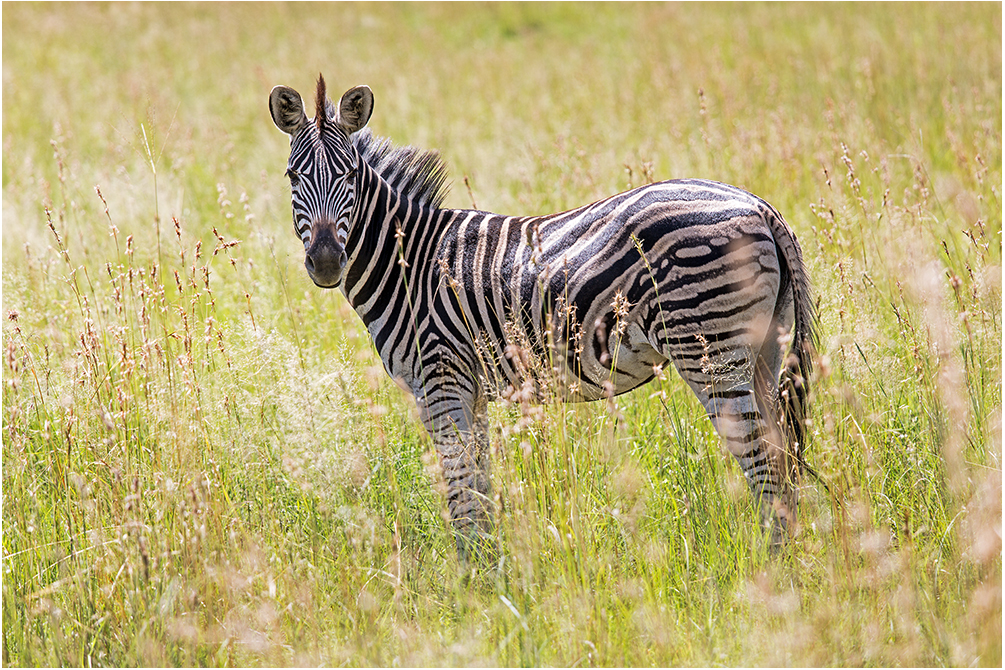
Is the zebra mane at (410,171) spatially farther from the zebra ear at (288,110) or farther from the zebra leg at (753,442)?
the zebra leg at (753,442)

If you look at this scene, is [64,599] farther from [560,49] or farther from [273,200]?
[560,49]

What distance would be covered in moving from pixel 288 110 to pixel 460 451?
1645mm

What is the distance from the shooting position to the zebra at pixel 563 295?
3.16 meters

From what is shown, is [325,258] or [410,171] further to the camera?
[410,171]

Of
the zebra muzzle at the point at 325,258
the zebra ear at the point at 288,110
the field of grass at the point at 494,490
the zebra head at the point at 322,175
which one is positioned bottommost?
the field of grass at the point at 494,490

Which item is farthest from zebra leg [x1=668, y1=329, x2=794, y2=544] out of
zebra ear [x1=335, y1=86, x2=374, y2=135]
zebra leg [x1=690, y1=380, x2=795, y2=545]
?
zebra ear [x1=335, y1=86, x2=374, y2=135]

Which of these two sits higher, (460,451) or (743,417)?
(743,417)

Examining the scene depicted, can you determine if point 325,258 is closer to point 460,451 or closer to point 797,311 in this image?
point 460,451

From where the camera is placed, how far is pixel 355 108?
365 cm

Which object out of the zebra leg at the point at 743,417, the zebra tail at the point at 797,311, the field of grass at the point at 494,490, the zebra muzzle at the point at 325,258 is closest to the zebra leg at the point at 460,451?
the field of grass at the point at 494,490

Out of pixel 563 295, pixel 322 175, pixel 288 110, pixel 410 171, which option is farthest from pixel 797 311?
pixel 288 110

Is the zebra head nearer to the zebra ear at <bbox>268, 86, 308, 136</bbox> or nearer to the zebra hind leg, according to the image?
the zebra ear at <bbox>268, 86, 308, 136</bbox>

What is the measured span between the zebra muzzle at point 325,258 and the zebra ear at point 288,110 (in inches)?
24.8

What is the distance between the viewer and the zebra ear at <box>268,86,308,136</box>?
11.5ft
